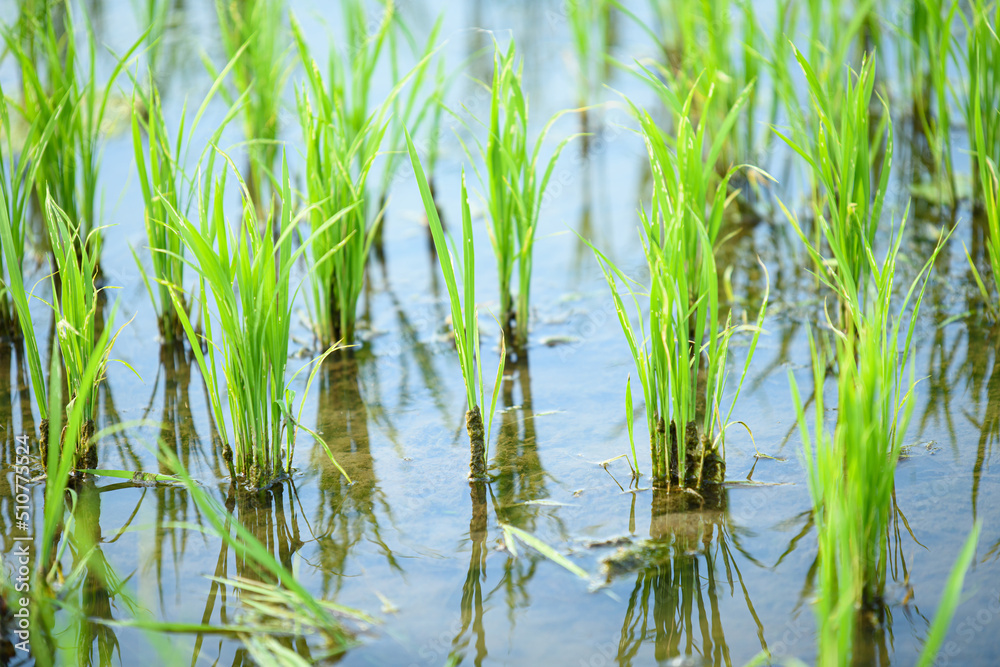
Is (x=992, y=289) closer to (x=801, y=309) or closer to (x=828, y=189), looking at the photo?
(x=801, y=309)

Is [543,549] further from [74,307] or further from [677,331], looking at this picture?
[74,307]

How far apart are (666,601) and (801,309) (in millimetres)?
1671

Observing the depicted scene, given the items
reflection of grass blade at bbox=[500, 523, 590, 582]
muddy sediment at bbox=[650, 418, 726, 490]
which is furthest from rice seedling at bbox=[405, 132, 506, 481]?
muddy sediment at bbox=[650, 418, 726, 490]

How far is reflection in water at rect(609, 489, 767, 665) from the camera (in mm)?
1770

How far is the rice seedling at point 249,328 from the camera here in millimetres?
2025

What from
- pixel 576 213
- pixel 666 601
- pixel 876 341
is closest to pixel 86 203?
pixel 576 213

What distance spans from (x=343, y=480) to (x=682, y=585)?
983mm

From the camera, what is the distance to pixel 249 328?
2074mm

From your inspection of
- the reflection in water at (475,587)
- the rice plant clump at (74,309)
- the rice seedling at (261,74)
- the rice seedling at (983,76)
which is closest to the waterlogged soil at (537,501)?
the reflection in water at (475,587)

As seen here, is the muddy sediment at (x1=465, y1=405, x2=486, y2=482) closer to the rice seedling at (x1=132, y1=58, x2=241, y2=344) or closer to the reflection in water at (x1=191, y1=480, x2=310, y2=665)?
the reflection in water at (x1=191, y1=480, x2=310, y2=665)

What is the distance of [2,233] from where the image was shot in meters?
2.15

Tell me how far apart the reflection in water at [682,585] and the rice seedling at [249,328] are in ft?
3.10

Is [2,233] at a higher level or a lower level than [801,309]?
higher

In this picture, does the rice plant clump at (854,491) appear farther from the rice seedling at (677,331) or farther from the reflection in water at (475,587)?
the reflection in water at (475,587)
